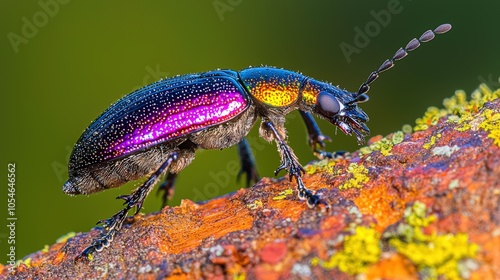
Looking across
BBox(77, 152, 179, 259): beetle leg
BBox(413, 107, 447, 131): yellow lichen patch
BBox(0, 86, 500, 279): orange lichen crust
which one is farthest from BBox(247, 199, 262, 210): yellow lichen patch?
BBox(413, 107, 447, 131): yellow lichen patch

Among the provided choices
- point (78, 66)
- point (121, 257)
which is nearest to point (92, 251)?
point (121, 257)

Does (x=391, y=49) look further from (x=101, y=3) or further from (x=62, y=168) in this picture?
(x=62, y=168)

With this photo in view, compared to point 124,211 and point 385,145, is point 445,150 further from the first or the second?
point 124,211

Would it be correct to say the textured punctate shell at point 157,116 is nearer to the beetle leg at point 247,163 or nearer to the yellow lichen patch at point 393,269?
the beetle leg at point 247,163

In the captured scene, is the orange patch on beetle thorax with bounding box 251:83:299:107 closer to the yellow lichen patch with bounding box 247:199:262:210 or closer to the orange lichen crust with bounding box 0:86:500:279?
the orange lichen crust with bounding box 0:86:500:279

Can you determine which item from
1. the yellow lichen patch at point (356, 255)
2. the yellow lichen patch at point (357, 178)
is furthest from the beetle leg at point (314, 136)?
the yellow lichen patch at point (356, 255)
